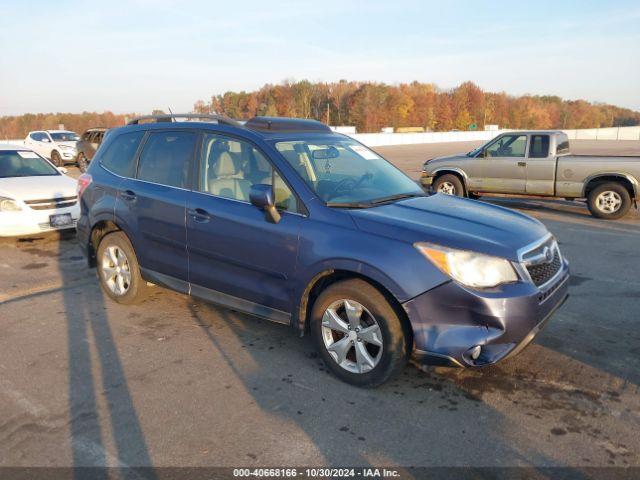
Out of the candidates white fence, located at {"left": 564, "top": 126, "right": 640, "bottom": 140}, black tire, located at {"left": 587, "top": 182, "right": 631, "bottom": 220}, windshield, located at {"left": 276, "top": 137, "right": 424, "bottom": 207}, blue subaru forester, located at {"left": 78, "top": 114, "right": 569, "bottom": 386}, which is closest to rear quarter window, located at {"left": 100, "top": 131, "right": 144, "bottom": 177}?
blue subaru forester, located at {"left": 78, "top": 114, "right": 569, "bottom": 386}

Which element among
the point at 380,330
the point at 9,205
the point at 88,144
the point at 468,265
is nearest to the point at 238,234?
the point at 380,330

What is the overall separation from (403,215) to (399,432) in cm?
150

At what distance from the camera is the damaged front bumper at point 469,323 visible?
330cm

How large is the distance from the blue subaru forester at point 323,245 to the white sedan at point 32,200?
3.18m

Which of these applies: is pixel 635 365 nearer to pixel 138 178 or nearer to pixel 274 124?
A: pixel 274 124

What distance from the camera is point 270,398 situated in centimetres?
358

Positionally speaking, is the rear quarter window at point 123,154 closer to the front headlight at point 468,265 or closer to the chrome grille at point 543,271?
the front headlight at point 468,265

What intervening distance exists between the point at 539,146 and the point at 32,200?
9.56 metres

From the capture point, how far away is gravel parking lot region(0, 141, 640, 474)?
2.99 meters

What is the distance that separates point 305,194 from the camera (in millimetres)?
3930

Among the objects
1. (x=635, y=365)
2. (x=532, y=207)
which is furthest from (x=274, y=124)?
(x=532, y=207)

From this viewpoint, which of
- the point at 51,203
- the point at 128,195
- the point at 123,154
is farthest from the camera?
the point at 51,203

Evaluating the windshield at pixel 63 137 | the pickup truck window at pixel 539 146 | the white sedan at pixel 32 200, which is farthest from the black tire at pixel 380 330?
the windshield at pixel 63 137

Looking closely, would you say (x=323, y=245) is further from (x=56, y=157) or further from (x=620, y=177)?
(x=56, y=157)
